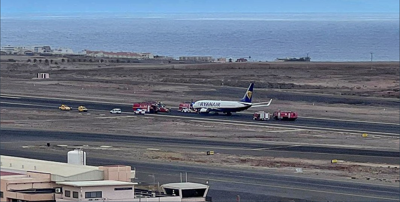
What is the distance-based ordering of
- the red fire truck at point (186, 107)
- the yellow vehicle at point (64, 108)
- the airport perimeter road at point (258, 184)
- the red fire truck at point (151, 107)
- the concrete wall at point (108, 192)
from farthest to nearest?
the red fire truck at point (186, 107) → the yellow vehicle at point (64, 108) → the red fire truck at point (151, 107) → the airport perimeter road at point (258, 184) → the concrete wall at point (108, 192)

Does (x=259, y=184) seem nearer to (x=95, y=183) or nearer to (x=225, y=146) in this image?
(x=225, y=146)

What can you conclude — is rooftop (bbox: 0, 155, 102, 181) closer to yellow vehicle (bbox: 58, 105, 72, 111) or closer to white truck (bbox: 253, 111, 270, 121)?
white truck (bbox: 253, 111, 270, 121)

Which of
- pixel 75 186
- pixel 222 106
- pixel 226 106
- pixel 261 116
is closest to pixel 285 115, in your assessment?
pixel 261 116

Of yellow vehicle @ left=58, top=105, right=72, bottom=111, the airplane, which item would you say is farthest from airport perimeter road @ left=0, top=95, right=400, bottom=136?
yellow vehicle @ left=58, top=105, right=72, bottom=111

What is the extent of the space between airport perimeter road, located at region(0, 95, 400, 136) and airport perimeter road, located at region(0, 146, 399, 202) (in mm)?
33147

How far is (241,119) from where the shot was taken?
11944 centimetres

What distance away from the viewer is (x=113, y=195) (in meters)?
41.9

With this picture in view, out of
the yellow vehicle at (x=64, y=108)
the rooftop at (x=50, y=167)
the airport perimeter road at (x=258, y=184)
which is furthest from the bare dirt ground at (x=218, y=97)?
the rooftop at (x=50, y=167)

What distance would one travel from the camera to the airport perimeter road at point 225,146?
8706cm

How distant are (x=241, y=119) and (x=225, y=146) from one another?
26.6 meters

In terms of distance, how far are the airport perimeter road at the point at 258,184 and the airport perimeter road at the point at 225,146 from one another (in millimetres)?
10184

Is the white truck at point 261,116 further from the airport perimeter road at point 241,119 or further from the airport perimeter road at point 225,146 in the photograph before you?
the airport perimeter road at point 225,146

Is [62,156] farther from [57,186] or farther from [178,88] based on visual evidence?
[178,88]

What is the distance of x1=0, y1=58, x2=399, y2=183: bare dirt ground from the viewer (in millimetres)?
84363
